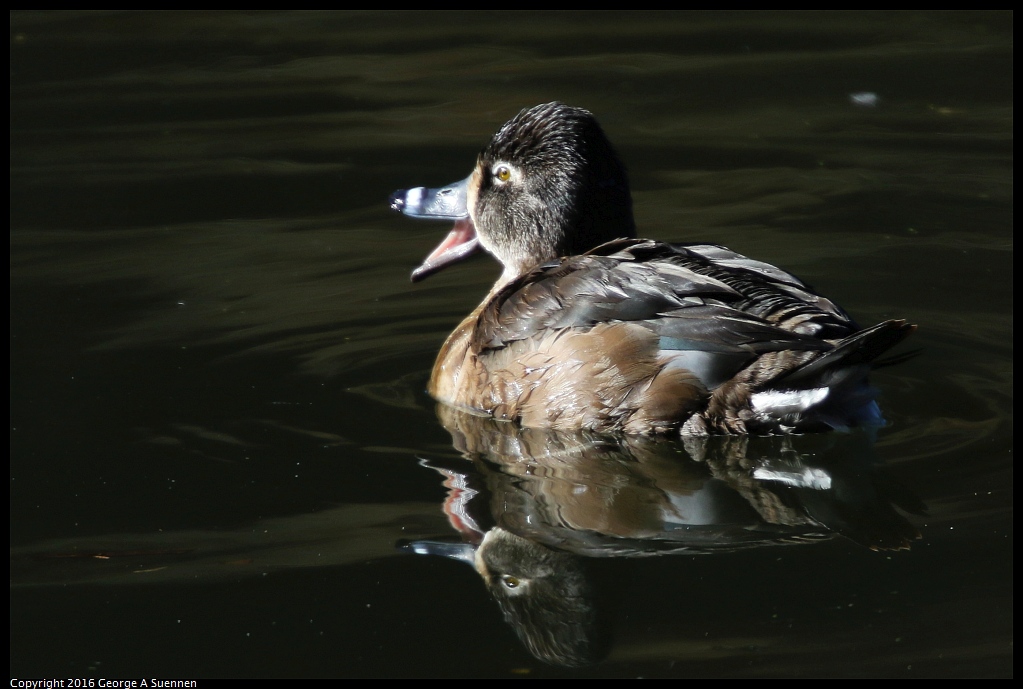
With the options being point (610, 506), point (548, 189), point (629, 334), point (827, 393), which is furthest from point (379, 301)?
point (827, 393)

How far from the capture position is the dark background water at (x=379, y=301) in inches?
156

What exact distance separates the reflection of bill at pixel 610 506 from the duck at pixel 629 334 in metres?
0.12

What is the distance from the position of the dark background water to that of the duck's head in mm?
771

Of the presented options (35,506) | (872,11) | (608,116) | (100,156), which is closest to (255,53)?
(100,156)

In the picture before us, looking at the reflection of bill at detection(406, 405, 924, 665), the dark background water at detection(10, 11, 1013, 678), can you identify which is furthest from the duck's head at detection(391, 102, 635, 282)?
the reflection of bill at detection(406, 405, 924, 665)

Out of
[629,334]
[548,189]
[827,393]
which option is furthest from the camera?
[548,189]

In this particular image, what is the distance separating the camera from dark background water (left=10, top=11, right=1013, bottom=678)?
3953mm

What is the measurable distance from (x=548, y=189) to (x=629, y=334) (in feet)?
3.40

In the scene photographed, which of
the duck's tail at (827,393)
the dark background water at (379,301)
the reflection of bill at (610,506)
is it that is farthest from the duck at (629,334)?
the dark background water at (379,301)

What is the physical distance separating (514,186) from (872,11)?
7.01m

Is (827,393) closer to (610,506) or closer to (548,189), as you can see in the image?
(610,506)

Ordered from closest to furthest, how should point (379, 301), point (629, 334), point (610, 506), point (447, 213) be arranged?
point (610, 506) → point (629, 334) → point (447, 213) → point (379, 301)

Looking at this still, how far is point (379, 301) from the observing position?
7148 mm

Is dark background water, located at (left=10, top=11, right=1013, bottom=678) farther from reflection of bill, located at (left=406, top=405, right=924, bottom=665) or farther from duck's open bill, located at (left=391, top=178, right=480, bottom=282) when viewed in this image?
duck's open bill, located at (left=391, top=178, right=480, bottom=282)
